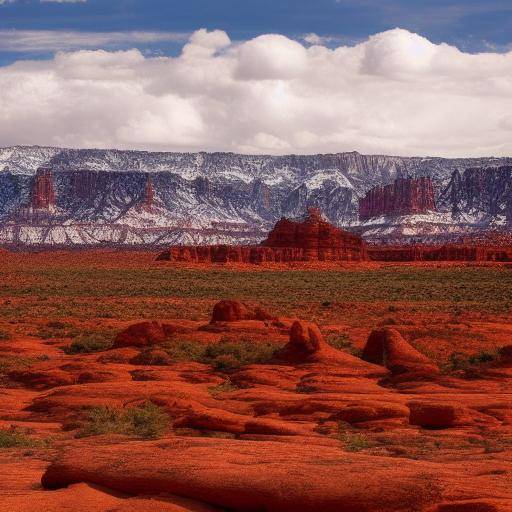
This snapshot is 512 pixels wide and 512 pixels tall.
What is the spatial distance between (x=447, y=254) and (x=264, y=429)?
102m

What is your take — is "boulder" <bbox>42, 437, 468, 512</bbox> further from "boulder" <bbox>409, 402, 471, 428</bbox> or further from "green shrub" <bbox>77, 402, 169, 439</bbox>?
Result: "boulder" <bbox>409, 402, 471, 428</bbox>

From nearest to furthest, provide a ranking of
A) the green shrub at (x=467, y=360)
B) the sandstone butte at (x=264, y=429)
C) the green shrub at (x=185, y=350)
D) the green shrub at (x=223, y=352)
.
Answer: the sandstone butte at (x=264, y=429) → the green shrub at (x=467, y=360) → the green shrub at (x=223, y=352) → the green shrub at (x=185, y=350)

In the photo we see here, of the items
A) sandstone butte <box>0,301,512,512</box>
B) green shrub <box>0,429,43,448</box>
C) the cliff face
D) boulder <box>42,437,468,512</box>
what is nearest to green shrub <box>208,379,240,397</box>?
sandstone butte <box>0,301,512,512</box>

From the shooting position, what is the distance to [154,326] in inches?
1081

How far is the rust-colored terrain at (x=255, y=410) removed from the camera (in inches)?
341

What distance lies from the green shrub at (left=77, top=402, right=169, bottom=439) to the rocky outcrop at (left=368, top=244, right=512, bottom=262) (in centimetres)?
9844

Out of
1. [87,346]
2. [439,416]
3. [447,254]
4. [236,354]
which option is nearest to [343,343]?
[236,354]

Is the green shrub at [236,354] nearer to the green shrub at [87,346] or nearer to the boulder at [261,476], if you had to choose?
the green shrub at [87,346]

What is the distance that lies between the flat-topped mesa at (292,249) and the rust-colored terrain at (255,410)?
6014cm

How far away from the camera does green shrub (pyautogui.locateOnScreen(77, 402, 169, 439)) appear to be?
14328 mm

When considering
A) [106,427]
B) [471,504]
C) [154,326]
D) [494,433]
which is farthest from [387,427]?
[154,326]

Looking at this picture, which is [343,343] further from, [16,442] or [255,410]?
[16,442]

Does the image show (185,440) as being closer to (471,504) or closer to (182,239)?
(471,504)

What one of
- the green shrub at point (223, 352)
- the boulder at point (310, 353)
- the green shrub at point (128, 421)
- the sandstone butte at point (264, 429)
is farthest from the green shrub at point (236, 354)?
the green shrub at point (128, 421)
